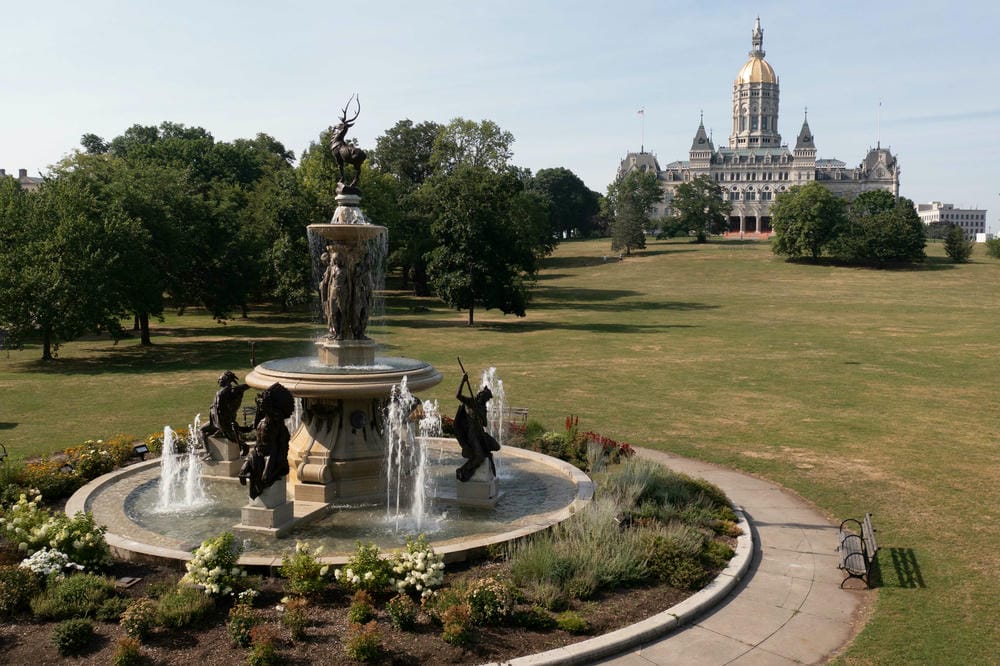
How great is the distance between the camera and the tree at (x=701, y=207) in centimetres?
12838

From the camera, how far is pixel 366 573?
10039 millimetres

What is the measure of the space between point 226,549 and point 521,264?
41132mm

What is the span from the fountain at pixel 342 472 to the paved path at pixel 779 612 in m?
3.26

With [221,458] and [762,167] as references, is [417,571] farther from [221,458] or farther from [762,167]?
[762,167]

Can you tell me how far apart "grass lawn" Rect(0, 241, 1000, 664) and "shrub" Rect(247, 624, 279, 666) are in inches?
275

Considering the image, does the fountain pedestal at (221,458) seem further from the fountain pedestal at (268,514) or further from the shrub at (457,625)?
the shrub at (457,625)

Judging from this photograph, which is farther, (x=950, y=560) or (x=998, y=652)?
(x=950, y=560)

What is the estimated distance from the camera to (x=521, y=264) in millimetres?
50312

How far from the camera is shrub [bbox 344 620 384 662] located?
8578mm

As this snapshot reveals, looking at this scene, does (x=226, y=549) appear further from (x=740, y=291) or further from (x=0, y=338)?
(x=740, y=291)

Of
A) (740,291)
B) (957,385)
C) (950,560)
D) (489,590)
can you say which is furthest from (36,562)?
(740,291)

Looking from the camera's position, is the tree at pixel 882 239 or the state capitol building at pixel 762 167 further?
the state capitol building at pixel 762 167

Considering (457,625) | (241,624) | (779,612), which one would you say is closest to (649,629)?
(779,612)

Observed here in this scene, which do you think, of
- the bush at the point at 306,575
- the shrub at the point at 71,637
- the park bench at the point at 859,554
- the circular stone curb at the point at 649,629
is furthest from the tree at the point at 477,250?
the shrub at the point at 71,637
